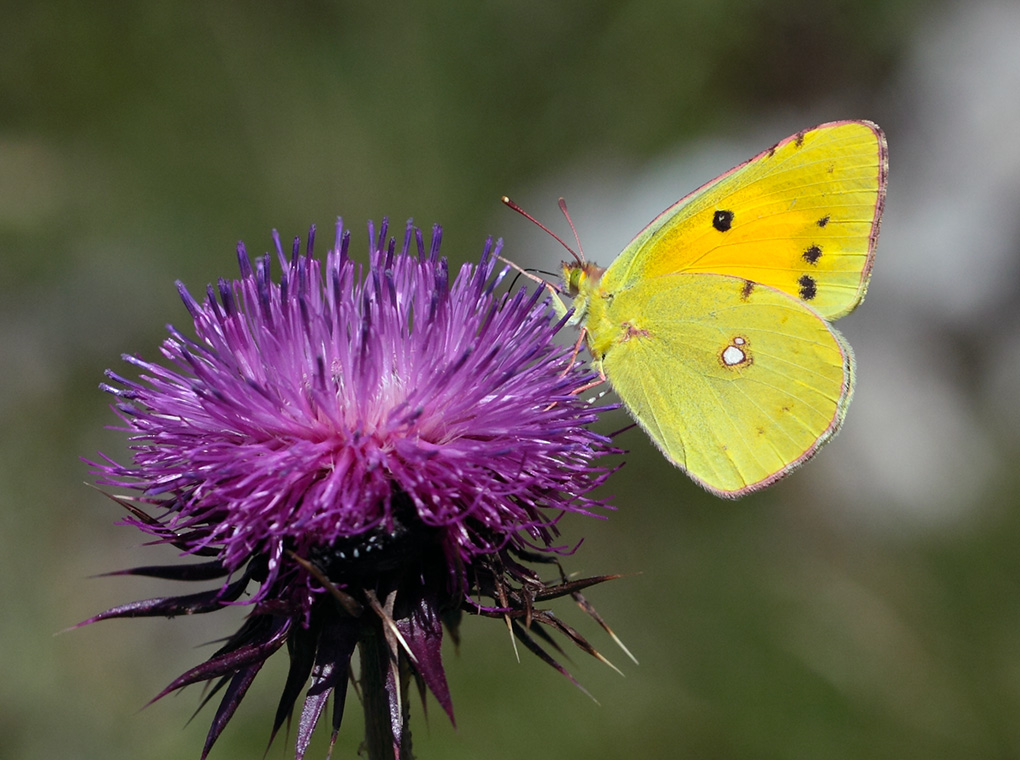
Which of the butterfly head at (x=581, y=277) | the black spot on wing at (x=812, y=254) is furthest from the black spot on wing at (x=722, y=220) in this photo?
the butterfly head at (x=581, y=277)

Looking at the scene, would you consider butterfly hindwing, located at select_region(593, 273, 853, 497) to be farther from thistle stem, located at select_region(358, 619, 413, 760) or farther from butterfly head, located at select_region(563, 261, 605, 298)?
thistle stem, located at select_region(358, 619, 413, 760)

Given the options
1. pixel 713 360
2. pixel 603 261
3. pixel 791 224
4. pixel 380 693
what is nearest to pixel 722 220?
pixel 791 224

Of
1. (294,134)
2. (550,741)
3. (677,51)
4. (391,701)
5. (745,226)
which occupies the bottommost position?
(550,741)

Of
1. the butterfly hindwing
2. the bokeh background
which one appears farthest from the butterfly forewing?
the bokeh background

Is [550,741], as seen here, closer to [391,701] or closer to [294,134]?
[391,701]

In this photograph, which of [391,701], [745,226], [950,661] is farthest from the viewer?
[950,661]

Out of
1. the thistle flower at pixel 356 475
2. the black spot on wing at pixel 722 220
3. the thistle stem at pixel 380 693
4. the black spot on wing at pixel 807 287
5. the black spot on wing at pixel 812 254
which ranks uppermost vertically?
the black spot on wing at pixel 722 220

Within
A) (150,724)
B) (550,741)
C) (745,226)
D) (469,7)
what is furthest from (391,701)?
(469,7)

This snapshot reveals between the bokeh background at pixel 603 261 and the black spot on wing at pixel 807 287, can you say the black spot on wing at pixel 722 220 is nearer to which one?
the black spot on wing at pixel 807 287
